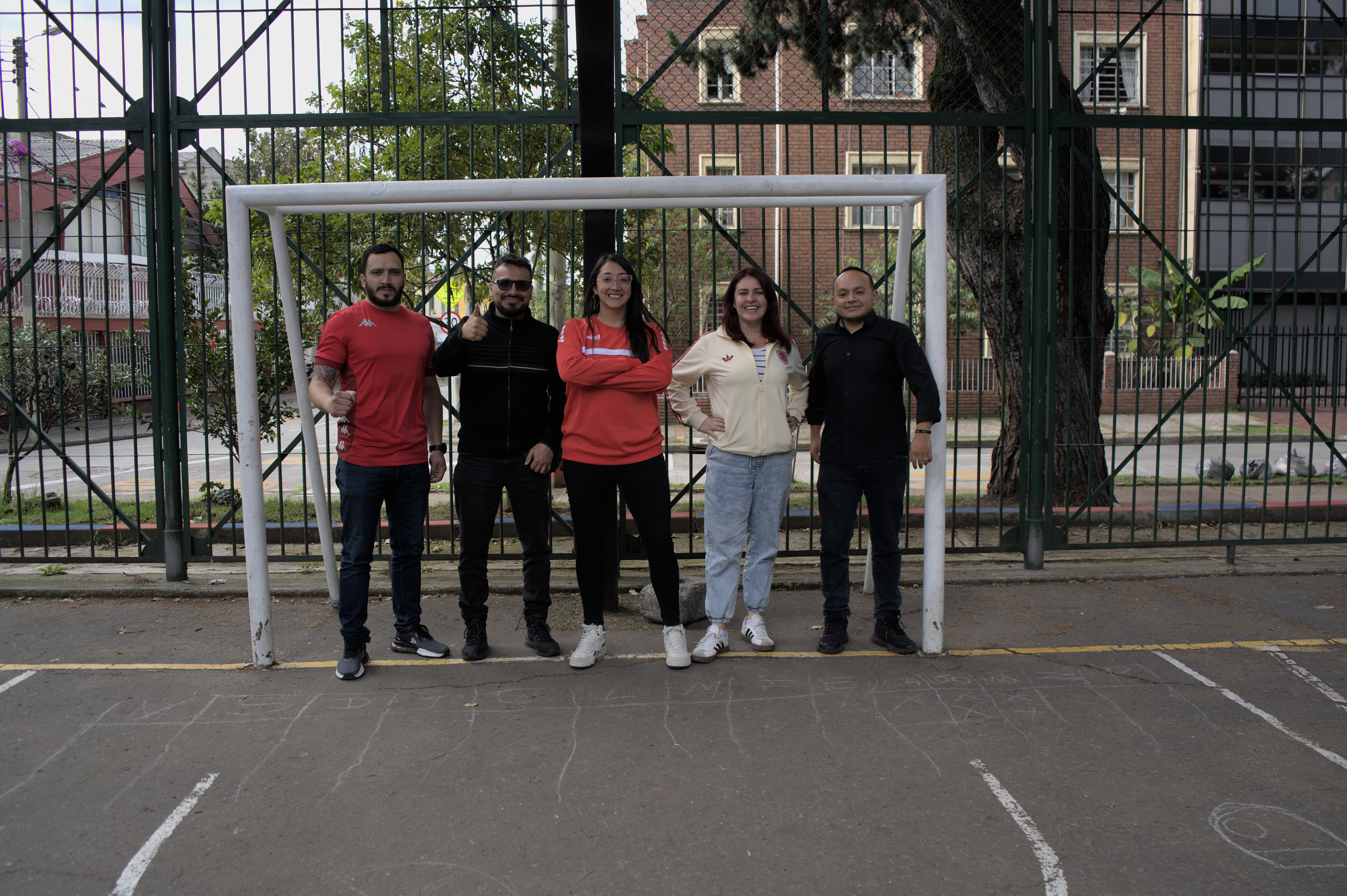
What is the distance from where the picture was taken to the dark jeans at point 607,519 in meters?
4.46

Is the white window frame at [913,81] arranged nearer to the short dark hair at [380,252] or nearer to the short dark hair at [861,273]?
the short dark hair at [861,273]

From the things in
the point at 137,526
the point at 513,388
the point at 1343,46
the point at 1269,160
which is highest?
the point at 1269,160

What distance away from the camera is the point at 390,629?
5.23 m

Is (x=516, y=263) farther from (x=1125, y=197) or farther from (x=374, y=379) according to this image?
(x=1125, y=197)

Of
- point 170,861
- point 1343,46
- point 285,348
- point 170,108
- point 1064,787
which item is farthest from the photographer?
point 285,348

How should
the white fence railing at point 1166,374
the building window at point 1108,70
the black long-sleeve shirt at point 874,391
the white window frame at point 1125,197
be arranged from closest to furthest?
the black long-sleeve shirt at point 874,391, the white window frame at point 1125,197, the building window at point 1108,70, the white fence railing at point 1166,374

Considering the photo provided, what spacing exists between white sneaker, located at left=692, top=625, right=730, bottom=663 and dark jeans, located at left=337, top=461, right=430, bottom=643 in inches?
56.6

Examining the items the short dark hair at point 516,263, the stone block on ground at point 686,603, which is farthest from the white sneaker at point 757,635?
the short dark hair at point 516,263

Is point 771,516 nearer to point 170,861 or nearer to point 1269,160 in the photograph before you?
point 170,861

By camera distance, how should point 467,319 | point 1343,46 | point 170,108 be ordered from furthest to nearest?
point 1343,46, point 170,108, point 467,319

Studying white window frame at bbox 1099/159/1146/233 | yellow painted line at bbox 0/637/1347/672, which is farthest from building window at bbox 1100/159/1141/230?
yellow painted line at bbox 0/637/1347/672

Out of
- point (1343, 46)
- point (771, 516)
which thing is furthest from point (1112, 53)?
point (771, 516)

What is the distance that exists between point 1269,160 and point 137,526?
23277mm

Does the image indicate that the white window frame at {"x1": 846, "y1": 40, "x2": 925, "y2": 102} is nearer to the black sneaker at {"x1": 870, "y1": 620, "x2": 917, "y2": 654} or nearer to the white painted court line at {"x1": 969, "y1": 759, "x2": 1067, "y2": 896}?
the black sneaker at {"x1": 870, "y1": 620, "x2": 917, "y2": 654}
